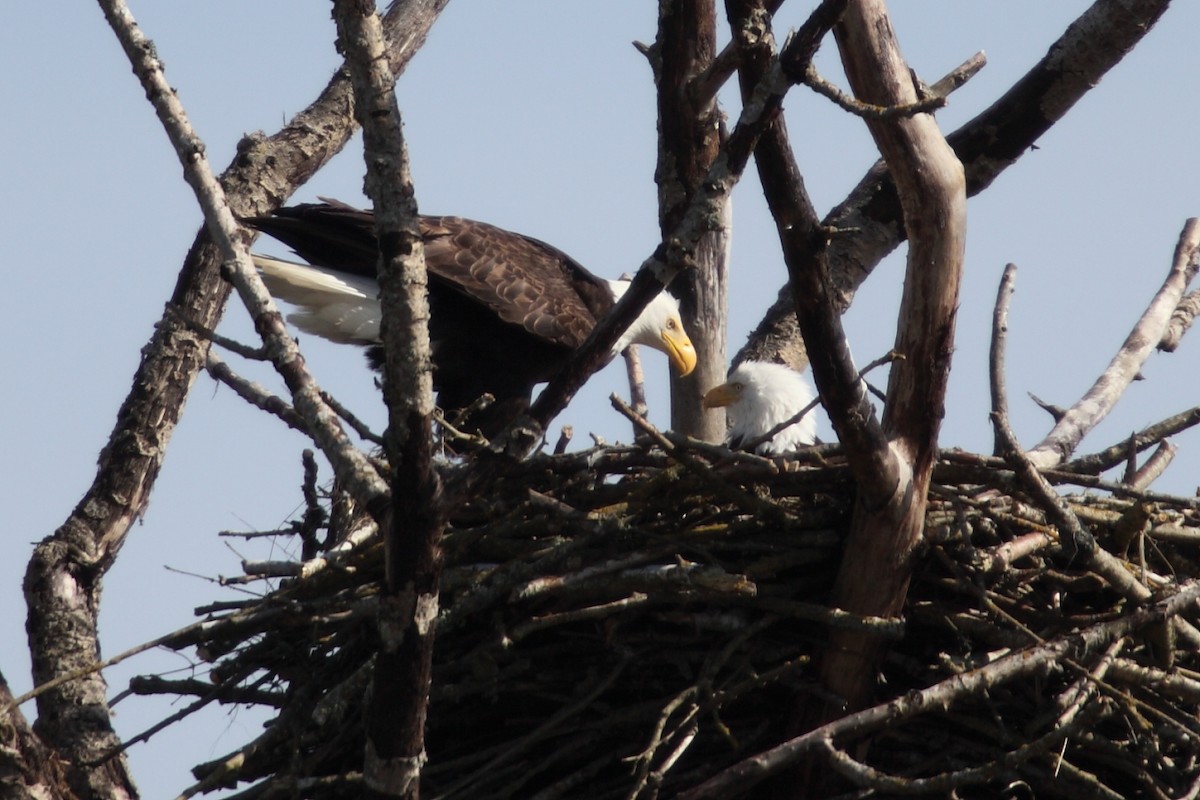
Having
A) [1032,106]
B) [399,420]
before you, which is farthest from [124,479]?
[1032,106]

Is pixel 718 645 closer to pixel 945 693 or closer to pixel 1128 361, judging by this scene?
pixel 945 693

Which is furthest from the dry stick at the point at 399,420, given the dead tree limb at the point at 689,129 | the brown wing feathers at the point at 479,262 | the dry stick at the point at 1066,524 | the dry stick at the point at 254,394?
the brown wing feathers at the point at 479,262

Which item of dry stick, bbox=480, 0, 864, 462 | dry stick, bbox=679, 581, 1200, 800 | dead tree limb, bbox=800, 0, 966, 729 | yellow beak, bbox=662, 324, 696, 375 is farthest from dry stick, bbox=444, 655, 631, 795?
yellow beak, bbox=662, 324, 696, 375

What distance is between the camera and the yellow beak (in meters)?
6.23

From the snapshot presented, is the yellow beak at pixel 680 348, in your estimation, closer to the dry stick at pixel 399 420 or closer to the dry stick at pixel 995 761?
the dry stick at pixel 995 761

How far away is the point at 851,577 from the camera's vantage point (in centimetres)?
368

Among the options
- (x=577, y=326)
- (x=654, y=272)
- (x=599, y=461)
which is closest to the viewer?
(x=654, y=272)

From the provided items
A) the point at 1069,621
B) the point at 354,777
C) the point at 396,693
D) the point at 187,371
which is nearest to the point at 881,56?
the point at 1069,621

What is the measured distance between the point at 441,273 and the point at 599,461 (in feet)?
5.68

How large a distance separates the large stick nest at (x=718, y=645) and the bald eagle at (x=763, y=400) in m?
1.34

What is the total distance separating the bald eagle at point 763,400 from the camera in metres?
5.32

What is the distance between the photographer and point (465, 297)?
5734 mm

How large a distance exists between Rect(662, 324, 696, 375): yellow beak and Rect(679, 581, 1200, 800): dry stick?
277cm

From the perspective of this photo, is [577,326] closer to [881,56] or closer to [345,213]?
[345,213]
